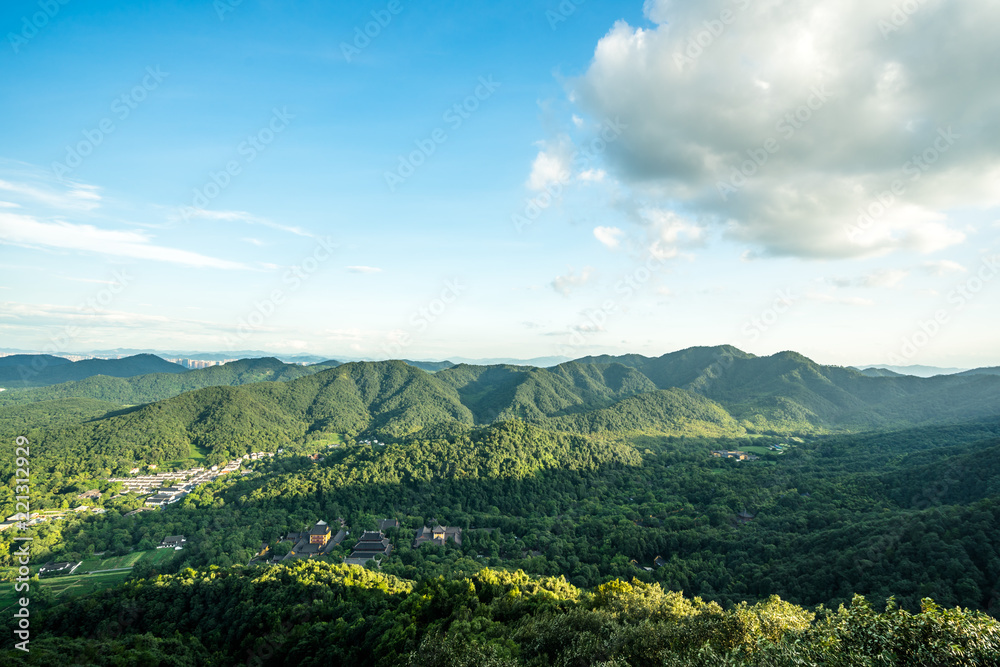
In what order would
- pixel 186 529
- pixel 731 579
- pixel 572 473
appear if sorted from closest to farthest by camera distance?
pixel 731 579, pixel 186 529, pixel 572 473

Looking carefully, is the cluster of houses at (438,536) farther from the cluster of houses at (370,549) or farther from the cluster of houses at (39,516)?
the cluster of houses at (39,516)

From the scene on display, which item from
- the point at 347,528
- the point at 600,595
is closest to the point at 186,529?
the point at 347,528

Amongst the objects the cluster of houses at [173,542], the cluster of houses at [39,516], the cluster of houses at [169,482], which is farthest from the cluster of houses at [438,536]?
the cluster of houses at [39,516]

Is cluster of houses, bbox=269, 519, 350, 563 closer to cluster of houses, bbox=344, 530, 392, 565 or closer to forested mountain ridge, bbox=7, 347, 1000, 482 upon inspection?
cluster of houses, bbox=344, 530, 392, 565

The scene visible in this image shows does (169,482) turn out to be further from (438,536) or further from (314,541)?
(438,536)

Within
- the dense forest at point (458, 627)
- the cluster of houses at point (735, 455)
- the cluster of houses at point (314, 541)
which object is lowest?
the cluster of houses at point (314, 541)

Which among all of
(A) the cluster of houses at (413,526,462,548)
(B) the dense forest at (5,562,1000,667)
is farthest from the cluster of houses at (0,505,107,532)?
(A) the cluster of houses at (413,526,462,548)

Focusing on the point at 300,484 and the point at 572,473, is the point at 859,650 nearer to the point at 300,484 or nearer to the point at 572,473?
the point at 572,473
